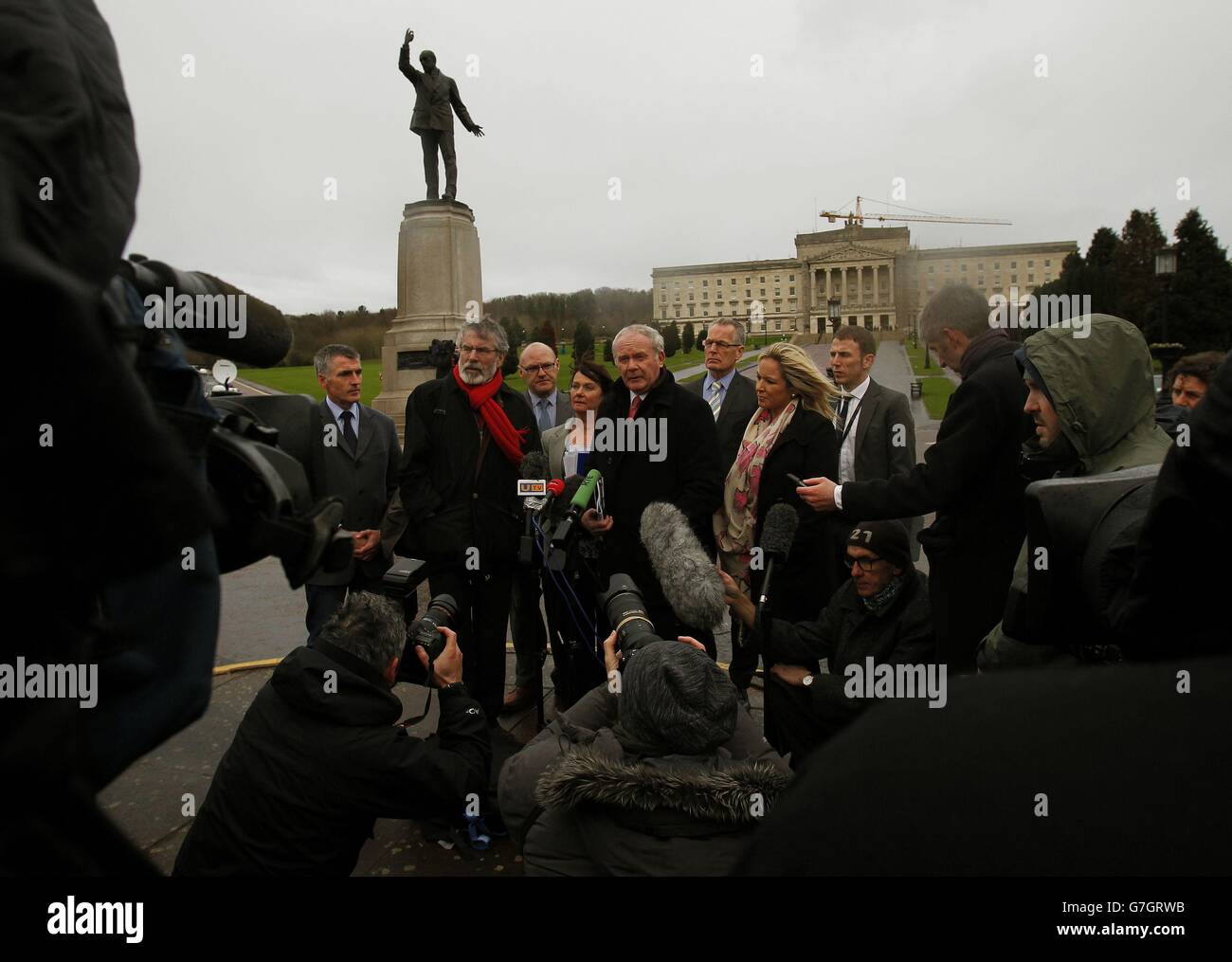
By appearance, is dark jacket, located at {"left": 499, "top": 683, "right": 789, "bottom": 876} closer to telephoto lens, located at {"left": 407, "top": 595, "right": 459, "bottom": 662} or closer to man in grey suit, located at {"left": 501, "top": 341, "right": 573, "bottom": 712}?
telephoto lens, located at {"left": 407, "top": 595, "right": 459, "bottom": 662}

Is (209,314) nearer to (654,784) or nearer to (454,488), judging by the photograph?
(654,784)

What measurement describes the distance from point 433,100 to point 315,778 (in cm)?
1640

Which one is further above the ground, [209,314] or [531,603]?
[209,314]

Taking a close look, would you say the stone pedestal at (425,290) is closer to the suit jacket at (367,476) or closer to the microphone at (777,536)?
the suit jacket at (367,476)

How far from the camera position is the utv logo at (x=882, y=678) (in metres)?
3.25

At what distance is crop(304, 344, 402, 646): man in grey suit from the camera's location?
4746mm

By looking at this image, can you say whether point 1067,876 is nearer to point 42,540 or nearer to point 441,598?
point 42,540

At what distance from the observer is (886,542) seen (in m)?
3.56

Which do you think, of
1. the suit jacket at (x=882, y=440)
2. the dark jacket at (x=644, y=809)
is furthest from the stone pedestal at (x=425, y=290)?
the dark jacket at (x=644, y=809)

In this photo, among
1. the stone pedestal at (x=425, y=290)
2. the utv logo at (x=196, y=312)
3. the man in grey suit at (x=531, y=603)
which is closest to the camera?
the utv logo at (x=196, y=312)

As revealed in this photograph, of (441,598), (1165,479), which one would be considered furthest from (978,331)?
(1165,479)

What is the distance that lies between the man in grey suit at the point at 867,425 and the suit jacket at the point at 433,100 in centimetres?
1302

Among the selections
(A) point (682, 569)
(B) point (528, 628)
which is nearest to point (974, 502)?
(A) point (682, 569)
